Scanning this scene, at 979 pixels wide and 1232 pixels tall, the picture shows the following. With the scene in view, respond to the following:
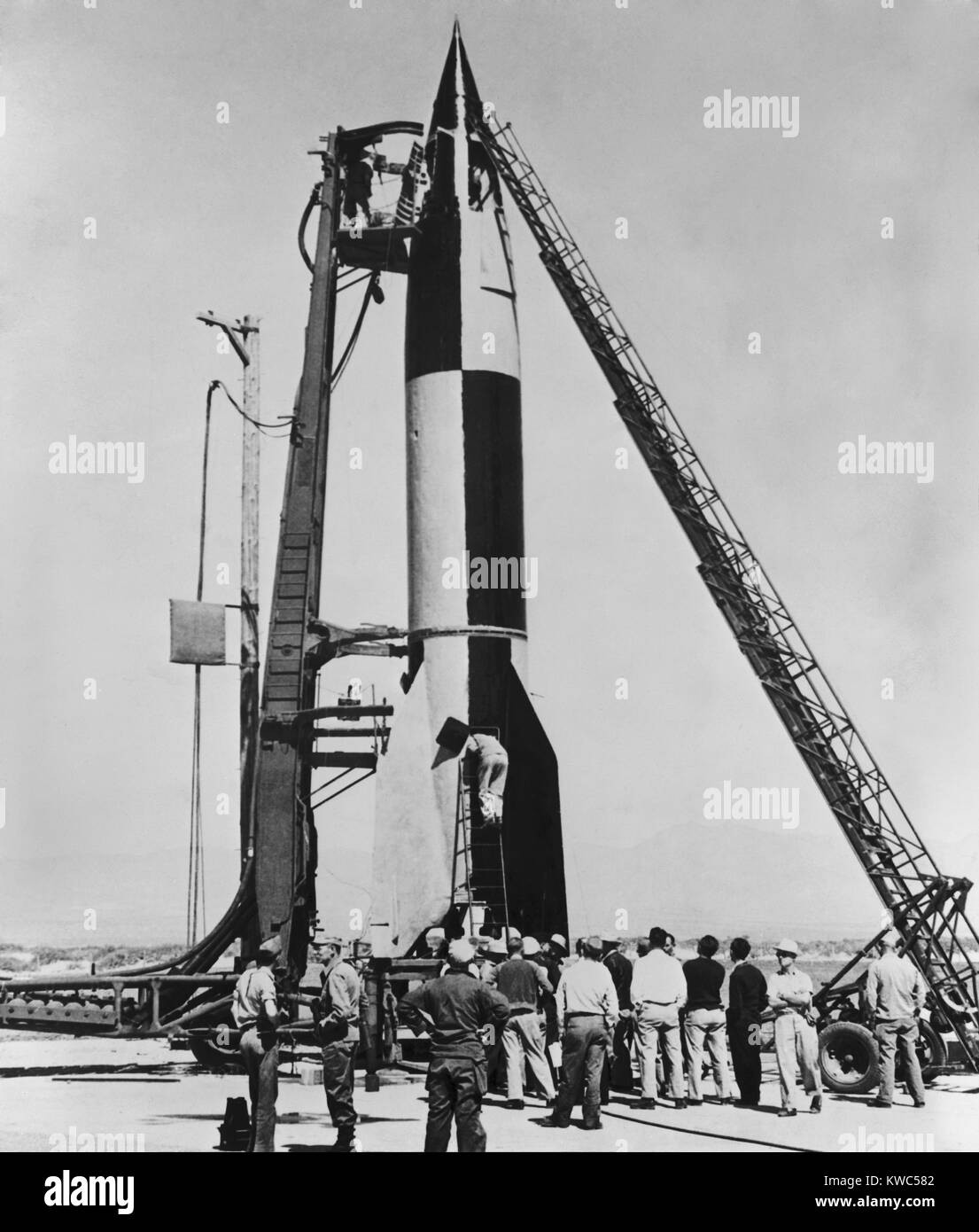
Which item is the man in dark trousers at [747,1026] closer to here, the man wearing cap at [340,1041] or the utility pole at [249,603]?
the man wearing cap at [340,1041]

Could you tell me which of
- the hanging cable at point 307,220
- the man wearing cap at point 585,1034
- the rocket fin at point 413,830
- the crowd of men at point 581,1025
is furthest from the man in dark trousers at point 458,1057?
the hanging cable at point 307,220

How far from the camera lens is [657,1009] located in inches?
484

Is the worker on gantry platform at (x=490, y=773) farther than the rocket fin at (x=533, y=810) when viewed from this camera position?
No

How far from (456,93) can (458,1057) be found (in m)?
13.0

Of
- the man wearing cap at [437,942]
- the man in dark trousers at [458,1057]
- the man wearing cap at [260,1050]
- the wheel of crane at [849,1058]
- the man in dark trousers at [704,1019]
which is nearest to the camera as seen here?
the man in dark trousers at [458,1057]

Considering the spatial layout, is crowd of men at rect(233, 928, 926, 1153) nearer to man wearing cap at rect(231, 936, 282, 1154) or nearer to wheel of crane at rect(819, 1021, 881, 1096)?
man wearing cap at rect(231, 936, 282, 1154)

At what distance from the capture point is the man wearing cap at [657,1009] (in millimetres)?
12297

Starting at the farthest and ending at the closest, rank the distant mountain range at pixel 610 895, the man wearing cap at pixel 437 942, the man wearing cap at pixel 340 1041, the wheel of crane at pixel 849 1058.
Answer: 1. the distant mountain range at pixel 610 895
2. the man wearing cap at pixel 437 942
3. the wheel of crane at pixel 849 1058
4. the man wearing cap at pixel 340 1041

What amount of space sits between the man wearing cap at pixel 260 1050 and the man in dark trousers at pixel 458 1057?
116 cm

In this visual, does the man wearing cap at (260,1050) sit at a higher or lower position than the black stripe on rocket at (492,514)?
lower

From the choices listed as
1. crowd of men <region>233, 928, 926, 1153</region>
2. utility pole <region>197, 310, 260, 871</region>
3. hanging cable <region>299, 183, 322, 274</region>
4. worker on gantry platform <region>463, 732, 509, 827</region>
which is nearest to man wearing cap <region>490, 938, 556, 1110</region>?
crowd of men <region>233, 928, 926, 1153</region>

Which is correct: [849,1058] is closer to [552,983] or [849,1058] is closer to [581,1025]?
[552,983]

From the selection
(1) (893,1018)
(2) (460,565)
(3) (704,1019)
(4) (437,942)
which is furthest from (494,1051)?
(2) (460,565)

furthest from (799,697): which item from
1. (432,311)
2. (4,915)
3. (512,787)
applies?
(4,915)
